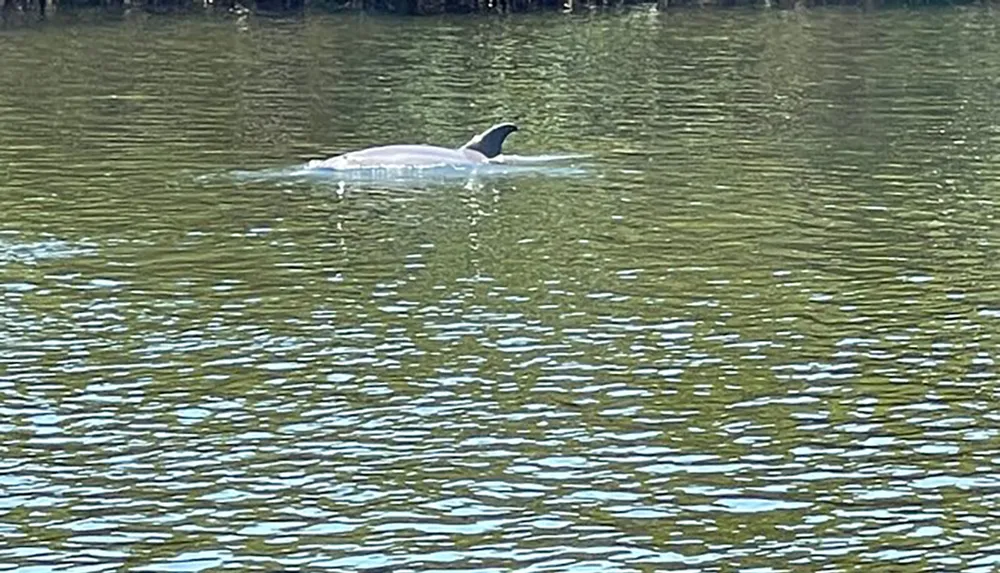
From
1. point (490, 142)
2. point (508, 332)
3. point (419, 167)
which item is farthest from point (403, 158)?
point (508, 332)

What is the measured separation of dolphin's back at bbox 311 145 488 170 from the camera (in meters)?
39.3

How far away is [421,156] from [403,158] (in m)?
0.33

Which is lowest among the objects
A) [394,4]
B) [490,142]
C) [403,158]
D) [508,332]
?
[508,332]

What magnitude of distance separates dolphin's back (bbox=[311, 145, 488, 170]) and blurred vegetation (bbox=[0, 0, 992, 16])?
27.5m

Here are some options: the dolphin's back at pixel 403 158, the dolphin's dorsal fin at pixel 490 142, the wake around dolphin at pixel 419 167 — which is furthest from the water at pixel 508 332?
the dolphin's dorsal fin at pixel 490 142

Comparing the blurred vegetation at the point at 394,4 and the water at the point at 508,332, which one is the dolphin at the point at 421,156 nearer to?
the water at the point at 508,332

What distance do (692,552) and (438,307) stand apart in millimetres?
9758

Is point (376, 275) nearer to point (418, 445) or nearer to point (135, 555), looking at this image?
point (418, 445)

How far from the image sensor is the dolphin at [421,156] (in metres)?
39.3

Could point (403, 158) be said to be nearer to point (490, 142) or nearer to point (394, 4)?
point (490, 142)

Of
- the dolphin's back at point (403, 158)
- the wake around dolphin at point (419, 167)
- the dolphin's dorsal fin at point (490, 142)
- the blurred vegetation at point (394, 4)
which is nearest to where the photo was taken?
the wake around dolphin at point (419, 167)

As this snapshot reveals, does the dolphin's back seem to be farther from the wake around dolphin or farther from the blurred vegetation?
the blurred vegetation

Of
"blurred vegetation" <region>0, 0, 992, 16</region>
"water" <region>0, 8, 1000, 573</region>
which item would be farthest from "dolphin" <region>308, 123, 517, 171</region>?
"blurred vegetation" <region>0, 0, 992, 16</region>

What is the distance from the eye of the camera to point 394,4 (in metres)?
67.3
